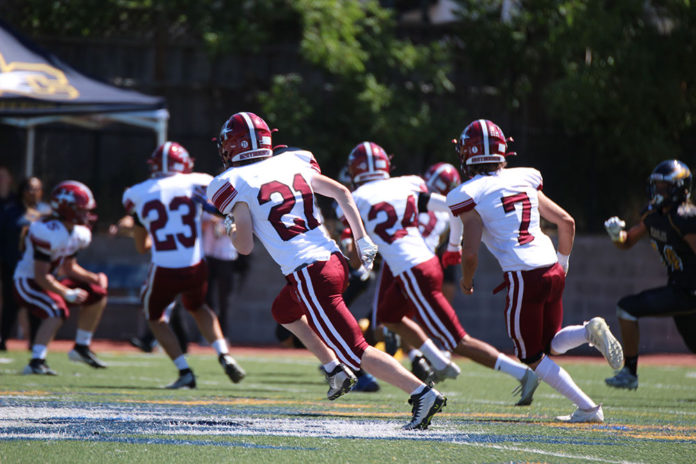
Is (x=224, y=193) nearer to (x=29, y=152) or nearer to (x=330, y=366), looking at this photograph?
(x=330, y=366)

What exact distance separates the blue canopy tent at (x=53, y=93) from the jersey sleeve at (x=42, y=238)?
3038mm

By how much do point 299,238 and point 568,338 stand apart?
1691 millimetres

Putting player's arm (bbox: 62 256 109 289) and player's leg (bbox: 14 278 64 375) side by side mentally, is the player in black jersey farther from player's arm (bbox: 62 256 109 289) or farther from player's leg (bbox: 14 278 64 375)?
player's leg (bbox: 14 278 64 375)

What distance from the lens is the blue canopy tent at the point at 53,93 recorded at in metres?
12.4

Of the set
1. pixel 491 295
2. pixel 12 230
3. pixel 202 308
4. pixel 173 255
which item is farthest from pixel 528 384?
pixel 12 230

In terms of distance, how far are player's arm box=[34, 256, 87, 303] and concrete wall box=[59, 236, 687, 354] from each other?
428 centimetres

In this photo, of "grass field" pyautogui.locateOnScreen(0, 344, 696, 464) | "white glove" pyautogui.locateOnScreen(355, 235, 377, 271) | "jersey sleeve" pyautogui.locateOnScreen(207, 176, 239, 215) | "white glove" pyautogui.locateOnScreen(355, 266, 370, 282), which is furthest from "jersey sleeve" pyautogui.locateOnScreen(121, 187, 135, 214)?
"white glove" pyautogui.locateOnScreen(355, 235, 377, 271)

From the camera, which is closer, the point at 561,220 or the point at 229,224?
the point at 229,224

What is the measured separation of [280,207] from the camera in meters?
5.88

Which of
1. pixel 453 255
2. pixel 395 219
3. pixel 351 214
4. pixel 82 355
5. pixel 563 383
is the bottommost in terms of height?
pixel 82 355

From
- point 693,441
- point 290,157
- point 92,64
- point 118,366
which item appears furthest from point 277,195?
point 92,64

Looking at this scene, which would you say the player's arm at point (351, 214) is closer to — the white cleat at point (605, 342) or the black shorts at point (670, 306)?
the white cleat at point (605, 342)

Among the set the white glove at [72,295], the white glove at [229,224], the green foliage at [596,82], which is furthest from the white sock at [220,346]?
the green foliage at [596,82]

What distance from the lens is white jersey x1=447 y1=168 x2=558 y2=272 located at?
21.0 feet
